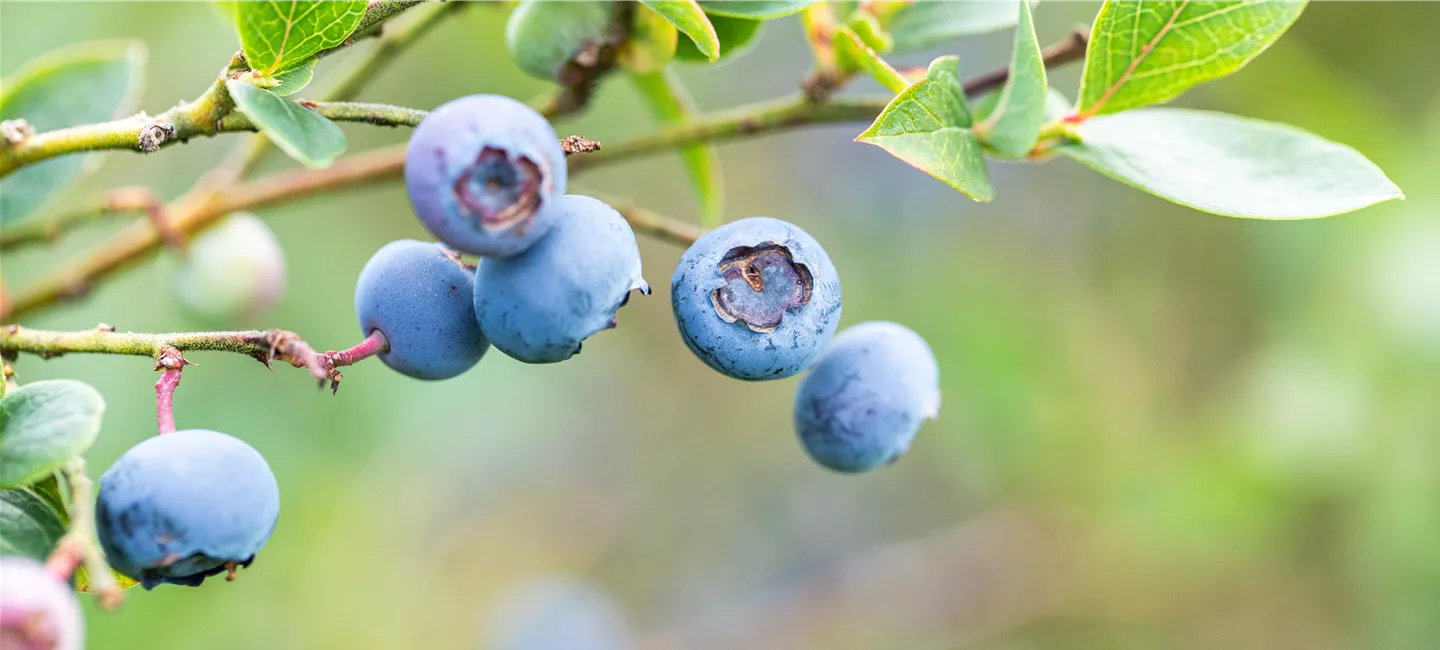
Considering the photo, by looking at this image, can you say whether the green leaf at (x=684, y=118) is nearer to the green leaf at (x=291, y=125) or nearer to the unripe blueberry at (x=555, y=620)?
the green leaf at (x=291, y=125)

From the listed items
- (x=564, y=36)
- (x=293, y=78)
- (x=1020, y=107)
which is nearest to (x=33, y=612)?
(x=293, y=78)

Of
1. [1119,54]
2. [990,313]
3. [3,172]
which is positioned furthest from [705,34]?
[990,313]

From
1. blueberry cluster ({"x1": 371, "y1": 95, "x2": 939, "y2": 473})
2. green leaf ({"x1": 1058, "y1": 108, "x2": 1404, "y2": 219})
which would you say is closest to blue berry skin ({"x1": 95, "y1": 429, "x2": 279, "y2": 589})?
blueberry cluster ({"x1": 371, "y1": 95, "x2": 939, "y2": 473})

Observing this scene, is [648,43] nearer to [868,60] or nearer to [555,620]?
[868,60]

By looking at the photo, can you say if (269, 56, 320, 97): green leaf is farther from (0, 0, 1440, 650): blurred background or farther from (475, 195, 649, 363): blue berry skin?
(0, 0, 1440, 650): blurred background

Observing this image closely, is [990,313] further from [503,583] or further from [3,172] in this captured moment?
[3,172]

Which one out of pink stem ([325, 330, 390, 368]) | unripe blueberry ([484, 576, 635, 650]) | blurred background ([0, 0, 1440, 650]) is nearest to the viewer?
pink stem ([325, 330, 390, 368])
